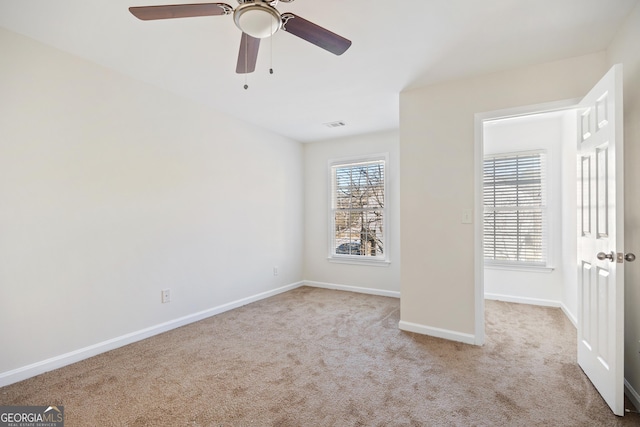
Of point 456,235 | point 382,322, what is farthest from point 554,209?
point 382,322

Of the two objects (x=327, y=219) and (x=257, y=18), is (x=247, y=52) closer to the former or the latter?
(x=257, y=18)

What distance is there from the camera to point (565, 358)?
2543mm

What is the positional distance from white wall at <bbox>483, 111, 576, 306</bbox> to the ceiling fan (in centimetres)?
→ 331

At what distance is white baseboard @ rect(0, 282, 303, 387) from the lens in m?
2.19

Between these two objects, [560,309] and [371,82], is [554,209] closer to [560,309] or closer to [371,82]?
[560,309]

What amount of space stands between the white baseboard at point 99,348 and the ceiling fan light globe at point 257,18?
278 cm

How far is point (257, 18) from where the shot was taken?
4.84ft

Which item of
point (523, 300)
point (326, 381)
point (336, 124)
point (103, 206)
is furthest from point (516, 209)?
point (103, 206)

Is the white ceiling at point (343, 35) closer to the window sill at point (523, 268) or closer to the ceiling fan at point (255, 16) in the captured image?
the ceiling fan at point (255, 16)

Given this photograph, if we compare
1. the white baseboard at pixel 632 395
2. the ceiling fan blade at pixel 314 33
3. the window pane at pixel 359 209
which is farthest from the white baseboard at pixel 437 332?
the ceiling fan blade at pixel 314 33

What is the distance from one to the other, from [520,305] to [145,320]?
4531mm

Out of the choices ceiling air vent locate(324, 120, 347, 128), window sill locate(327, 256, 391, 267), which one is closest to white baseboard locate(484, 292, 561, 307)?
window sill locate(327, 256, 391, 267)

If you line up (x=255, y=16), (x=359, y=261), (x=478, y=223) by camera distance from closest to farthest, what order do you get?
(x=255, y=16) < (x=478, y=223) < (x=359, y=261)

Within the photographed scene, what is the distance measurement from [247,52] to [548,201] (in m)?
4.24
